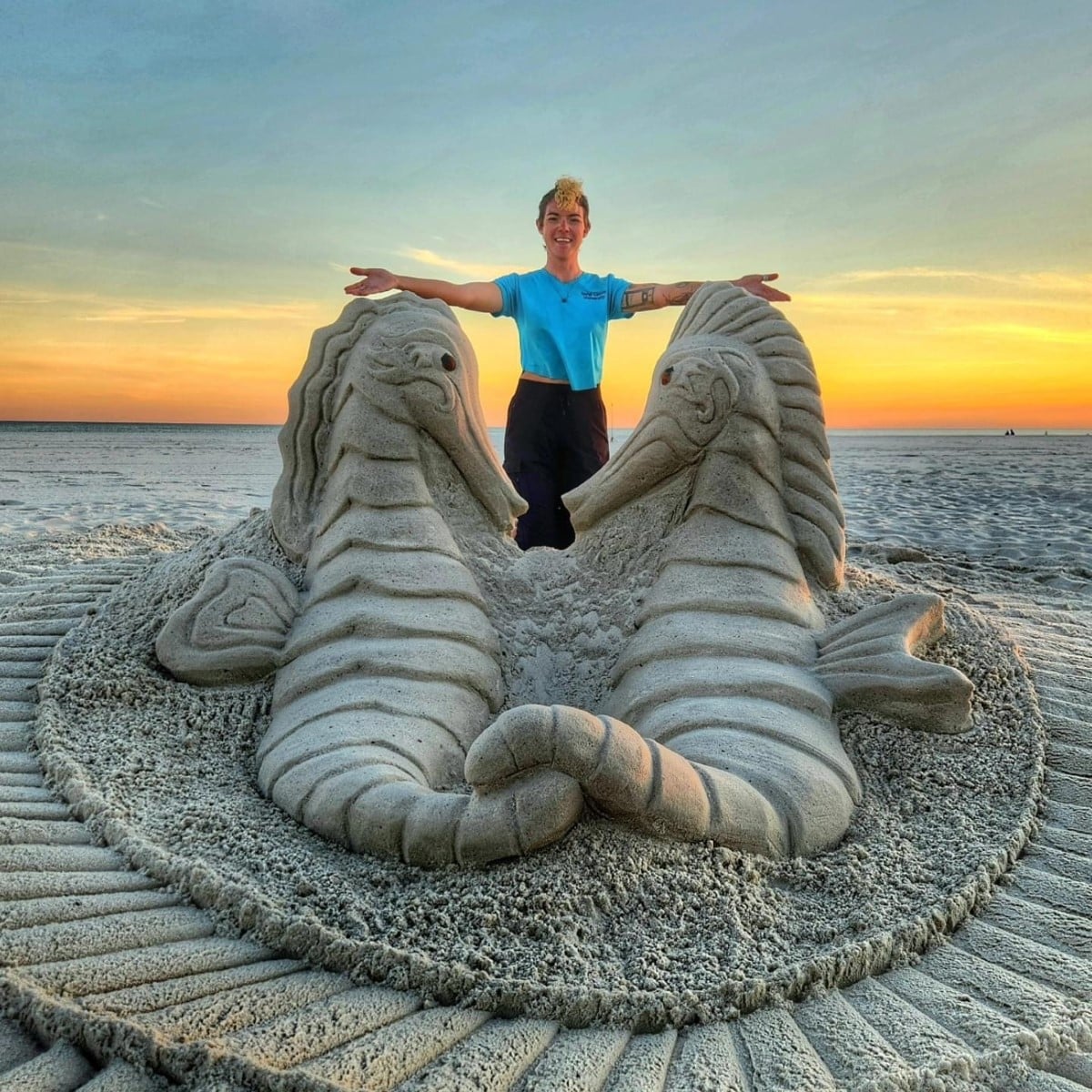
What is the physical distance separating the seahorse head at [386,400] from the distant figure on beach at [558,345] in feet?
2.98

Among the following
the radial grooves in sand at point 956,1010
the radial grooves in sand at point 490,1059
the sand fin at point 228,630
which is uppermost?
the sand fin at point 228,630

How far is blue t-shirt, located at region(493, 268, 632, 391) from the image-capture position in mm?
4219

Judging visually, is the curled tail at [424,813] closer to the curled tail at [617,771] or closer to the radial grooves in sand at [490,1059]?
the curled tail at [617,771]

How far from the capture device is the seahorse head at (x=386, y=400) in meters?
3.04

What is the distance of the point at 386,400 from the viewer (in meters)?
3.05

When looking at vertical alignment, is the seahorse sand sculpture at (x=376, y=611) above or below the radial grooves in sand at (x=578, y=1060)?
above

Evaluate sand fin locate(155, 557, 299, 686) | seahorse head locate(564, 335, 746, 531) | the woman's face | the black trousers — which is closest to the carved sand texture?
sand fin locate(155, 557, 299, 686)

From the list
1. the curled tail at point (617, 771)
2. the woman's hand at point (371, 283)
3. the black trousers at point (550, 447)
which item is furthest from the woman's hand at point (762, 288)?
the curled tail at point (617, 771)

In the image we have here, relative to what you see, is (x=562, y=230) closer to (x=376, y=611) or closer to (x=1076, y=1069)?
(x=376, y=611)

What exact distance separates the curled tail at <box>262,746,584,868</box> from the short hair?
282cm

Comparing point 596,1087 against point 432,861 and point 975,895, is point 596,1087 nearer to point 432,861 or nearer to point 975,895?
point 432,861

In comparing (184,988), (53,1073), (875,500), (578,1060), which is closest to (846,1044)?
(578,1060)

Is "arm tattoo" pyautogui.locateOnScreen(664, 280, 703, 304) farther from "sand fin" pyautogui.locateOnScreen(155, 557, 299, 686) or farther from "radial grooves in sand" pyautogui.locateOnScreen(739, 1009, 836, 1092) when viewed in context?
"radial grooves in sand" pyautogui.locateOnScreen(739, 1009, 836, 1092)

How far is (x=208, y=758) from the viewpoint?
2531 mm
